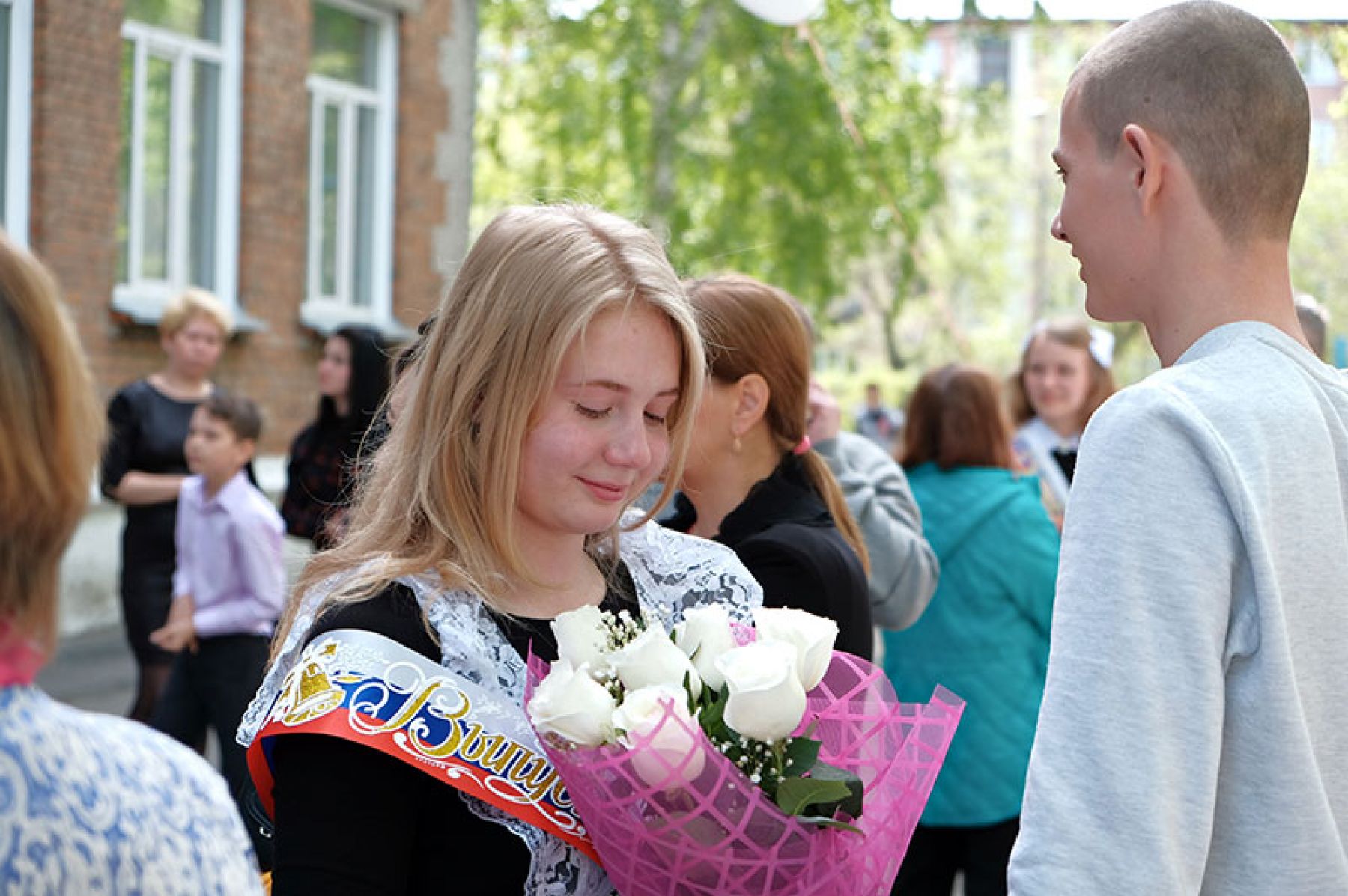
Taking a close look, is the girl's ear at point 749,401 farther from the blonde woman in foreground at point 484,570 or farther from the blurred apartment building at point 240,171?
the blurred apartment building at point 240,171

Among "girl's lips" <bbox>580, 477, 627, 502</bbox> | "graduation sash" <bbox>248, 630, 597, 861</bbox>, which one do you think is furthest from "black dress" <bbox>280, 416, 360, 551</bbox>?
"graduation sash" <bbox>248, 630, 597, 861</bbox>

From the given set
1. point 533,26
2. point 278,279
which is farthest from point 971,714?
point 533,26

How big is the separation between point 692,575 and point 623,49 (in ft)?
55.2

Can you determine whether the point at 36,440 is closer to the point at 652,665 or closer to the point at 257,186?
the point at 652,665

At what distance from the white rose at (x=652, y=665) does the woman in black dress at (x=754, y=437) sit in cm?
124

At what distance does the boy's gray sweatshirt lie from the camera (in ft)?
5.12

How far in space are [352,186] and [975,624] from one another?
9540 mm

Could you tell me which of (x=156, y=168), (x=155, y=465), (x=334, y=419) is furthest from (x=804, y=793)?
(x=156, y=168)

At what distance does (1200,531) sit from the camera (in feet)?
5.21

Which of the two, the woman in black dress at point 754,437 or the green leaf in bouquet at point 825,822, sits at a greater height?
the woman in black dress at point 754,437

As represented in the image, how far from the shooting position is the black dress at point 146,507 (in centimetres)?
673

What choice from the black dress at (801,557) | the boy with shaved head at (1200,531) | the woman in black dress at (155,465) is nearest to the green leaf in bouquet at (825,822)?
the boy with shaved head at (1200,531)

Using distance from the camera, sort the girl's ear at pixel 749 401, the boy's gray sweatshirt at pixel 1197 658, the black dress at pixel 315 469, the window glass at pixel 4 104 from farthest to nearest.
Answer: the window glass at pixel 4 104
the black dress at pixel 315 469
the girl's ear at pixel 749 401
the boy's gray sweatshirt at pixel 1197 658

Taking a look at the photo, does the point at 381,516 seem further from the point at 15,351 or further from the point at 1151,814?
the point at 1151,814
